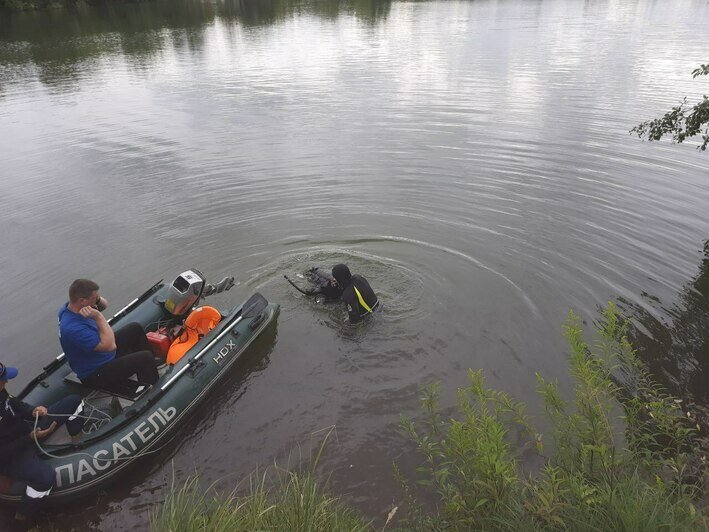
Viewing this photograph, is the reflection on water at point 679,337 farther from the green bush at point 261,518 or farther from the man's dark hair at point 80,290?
the man's dark hair at point 80,290

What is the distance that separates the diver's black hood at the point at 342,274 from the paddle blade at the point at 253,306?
1.23 metres

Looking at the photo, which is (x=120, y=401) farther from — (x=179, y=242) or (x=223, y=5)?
(x=223, y=5)

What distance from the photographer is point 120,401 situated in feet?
20.1

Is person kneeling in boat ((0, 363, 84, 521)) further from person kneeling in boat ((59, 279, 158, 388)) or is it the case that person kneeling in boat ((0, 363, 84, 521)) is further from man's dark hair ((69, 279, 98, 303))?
man's dark hair ((69, 279, 98, 303))

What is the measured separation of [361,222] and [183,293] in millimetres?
5127

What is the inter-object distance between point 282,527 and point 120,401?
3.50 m

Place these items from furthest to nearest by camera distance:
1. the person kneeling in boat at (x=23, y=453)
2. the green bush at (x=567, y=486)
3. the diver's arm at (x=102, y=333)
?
the diver's arm at (x=102, y=333) < the person kneeling in boat at (x=23, y=453) < the green bush at (x=567, y=486)

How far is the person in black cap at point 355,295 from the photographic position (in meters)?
7.59

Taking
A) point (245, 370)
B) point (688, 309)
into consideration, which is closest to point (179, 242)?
point (245, 370)

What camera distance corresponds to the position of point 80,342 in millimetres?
5430

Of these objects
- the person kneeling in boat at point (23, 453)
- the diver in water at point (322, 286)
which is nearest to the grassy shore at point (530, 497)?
the person kneeling in boat at point (23, 453)

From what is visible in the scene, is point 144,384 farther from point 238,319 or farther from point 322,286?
point 322,286

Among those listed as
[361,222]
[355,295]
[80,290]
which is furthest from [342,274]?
[80,290]

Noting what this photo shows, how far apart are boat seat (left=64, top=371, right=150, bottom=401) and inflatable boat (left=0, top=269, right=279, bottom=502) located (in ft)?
0.04
